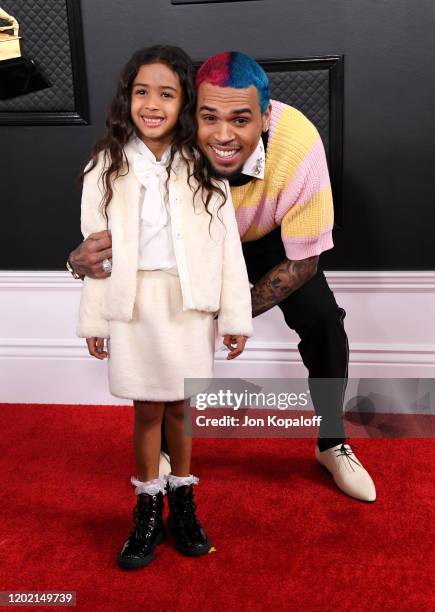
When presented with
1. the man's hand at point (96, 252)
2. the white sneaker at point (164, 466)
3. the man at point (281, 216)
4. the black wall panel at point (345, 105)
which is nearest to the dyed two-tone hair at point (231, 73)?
the man at point (281, 216)

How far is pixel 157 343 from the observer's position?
5.25 feet

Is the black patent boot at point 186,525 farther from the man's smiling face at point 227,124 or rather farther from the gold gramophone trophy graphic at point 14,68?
the gold gramophone trophy graphic at point 14,68

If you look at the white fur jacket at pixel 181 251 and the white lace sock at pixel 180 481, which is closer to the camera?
the white fur jacket at pixel 181 251

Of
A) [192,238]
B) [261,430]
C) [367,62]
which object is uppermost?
[367,62]

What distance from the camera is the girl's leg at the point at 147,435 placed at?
166 centimetres

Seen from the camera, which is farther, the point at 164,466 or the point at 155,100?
the point at 164,466

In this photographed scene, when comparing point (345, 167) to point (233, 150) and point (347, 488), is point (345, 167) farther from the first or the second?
point (347, 488)

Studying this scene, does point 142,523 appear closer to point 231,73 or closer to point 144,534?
point 144,534

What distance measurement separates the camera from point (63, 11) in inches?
88.5

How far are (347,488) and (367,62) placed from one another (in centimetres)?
126

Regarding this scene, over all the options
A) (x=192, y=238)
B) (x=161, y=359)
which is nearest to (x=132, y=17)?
(x=192, y=238)

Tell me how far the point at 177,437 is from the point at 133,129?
704 mm

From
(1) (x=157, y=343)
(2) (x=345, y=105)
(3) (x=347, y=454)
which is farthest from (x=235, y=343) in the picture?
(2) (x=345, y=105)

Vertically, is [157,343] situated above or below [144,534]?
above
